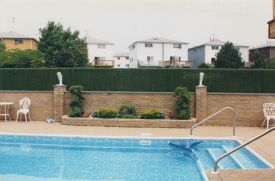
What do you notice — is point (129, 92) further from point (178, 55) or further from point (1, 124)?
point (178, 55)

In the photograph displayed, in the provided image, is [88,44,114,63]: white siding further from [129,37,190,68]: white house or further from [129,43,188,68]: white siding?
[129,43,188,68]: white siding

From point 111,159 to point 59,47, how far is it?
37.6 m

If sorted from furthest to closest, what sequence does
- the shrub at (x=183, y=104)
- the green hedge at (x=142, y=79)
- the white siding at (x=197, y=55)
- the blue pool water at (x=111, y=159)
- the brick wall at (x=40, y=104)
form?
the white siding at (x=197, y=55)
the brick wall at (x=40, y=104)
the green hedge at (x=142, y=79)
the shrub at (x=183, y=104)
the blue pool water at (x=111, y=159)

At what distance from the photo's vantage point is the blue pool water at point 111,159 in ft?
31.5

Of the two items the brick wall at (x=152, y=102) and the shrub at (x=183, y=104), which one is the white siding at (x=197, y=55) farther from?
the shrub at (x=183, y=104)

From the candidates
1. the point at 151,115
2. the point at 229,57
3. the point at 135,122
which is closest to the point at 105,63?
the point at 229,57

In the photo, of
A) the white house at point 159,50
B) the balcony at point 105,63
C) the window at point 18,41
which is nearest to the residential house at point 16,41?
the window at point 18,41

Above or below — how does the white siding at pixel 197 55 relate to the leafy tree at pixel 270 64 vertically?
above

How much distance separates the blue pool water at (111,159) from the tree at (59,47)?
3364cm

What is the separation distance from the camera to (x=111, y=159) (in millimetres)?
11461

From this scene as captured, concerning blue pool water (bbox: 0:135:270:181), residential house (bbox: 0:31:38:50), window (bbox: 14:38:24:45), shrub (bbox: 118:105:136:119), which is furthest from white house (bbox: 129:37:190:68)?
blue pool water (bbox: 0:135:270:181)

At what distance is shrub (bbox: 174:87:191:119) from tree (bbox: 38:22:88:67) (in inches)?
1260

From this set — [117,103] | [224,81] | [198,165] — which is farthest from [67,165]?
[224,81]

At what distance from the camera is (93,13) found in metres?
48.4
